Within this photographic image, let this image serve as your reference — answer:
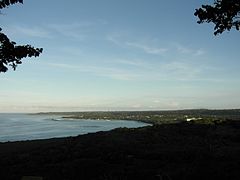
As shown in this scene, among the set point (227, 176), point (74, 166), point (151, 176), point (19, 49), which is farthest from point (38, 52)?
point (74, 166)

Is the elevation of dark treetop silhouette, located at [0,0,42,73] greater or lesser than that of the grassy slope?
greater

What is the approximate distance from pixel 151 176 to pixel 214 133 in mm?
52350

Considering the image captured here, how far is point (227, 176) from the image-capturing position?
16859mm

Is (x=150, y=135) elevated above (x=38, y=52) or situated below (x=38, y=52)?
below

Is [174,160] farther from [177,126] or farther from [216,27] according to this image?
[177,126]

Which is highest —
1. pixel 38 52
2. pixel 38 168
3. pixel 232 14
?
pixel 232 14

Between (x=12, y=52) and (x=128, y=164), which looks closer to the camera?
(x=12, y=52)

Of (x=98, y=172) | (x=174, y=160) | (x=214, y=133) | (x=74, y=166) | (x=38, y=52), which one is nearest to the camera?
(x=38, y=52)

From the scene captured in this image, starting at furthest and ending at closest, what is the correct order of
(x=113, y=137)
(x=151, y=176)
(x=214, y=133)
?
(x=214, y=133) < (x=113, y=137) < (x=151, y=176)

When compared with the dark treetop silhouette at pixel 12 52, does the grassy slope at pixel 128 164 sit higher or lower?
lower

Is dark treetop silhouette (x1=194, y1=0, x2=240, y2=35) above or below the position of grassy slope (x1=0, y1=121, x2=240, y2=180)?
above

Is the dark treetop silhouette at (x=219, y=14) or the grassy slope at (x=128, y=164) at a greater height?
the dark treetop silhouette at (x=219, y=14)

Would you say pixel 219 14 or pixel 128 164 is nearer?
pixel 219 14

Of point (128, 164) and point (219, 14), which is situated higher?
point (219, 14)
